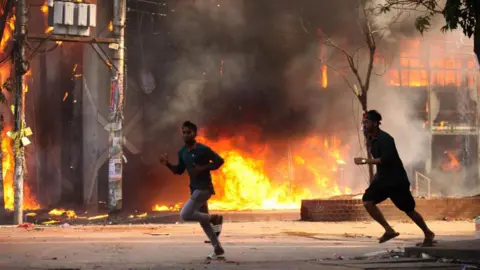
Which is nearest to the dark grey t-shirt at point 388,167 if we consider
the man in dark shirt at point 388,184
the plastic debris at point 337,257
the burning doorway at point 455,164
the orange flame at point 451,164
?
the man in dark shirt at point 388,184

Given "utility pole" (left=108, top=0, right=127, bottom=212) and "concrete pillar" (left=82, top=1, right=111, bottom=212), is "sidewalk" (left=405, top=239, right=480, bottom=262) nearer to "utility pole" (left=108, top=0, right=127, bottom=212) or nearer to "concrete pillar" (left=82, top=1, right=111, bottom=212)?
"utility pole" (left=108, top=0, right=127, bottom=212)

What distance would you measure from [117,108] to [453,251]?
15.2 meters

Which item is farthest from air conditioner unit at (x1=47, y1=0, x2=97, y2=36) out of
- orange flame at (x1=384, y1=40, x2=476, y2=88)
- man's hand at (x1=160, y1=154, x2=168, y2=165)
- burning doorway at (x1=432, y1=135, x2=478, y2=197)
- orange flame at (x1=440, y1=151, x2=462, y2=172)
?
orange flame at (x1=440, y1=151, x2=462, y2=172)

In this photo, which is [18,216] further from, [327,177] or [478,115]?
[478,115]

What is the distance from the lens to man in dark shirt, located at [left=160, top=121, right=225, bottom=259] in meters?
8.62

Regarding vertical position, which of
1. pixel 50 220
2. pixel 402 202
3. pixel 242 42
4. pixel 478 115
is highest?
pixel 242 42

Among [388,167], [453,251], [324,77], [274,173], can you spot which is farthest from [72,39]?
[453,251]

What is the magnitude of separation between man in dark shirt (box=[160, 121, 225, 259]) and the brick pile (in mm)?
8324

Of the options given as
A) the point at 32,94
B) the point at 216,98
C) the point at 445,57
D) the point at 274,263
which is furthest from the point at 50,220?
the point at 445,57

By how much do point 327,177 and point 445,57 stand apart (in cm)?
816

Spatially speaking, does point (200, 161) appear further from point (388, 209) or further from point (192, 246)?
point (388, 209)

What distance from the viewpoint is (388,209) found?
54.9ft

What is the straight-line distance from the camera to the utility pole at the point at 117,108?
21.3m

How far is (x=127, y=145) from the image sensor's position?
2433 centimetres
